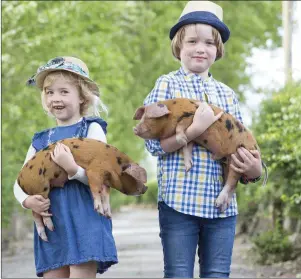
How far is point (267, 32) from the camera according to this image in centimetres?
2598

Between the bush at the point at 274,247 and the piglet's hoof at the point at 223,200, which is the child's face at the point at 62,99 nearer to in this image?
the piglet's hoof at the point at 223,200

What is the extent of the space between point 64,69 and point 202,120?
33.4 inches

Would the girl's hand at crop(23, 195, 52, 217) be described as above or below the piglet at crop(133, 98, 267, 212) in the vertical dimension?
below

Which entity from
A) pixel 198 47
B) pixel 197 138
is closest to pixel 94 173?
pixel 197 138

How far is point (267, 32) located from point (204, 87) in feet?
72.2

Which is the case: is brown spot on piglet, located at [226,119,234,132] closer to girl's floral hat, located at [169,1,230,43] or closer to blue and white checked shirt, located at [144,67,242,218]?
blue and white checked shirt, located at [144,67,242,218]

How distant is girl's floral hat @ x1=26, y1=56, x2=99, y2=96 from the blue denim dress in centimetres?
59

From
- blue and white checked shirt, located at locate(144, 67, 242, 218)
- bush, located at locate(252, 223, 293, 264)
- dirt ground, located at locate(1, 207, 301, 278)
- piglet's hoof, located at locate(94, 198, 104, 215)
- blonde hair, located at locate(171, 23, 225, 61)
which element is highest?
blonde hair, located at locate(171, 23, 225, 61)

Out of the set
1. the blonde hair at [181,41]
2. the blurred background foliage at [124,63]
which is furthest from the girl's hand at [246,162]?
the blurred background foliage at [124,63]

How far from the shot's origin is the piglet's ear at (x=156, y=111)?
4.09 metres

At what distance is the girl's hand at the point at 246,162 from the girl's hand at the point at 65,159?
0.80 meters

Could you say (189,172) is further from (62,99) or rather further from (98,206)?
(62,99)

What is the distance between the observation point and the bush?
39.4 ft

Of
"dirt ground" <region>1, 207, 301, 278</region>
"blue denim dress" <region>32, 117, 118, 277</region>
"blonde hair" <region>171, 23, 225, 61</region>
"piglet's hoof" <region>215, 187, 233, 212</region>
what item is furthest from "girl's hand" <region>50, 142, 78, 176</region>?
"dirt ground" <region>1, 207, 301, 278</region>
